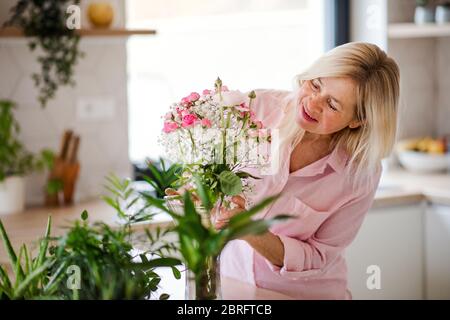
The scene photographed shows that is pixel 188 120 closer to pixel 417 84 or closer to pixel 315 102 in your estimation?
pixel 315 102

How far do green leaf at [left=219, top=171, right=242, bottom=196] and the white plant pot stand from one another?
1462 mm

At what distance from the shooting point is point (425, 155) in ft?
11.2

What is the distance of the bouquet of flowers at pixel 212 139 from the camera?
151 cm

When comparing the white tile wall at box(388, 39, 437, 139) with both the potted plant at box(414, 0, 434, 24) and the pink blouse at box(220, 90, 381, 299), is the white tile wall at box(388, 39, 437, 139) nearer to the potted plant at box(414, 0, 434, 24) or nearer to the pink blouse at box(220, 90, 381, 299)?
the potted plant at box(414, 0, 434, 24)

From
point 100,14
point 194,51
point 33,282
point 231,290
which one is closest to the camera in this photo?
point 33,282

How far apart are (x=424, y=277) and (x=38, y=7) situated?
66.6 inches

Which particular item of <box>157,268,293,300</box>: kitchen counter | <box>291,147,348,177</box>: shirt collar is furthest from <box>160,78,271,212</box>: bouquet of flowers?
<box>291,147,348,177</box>: shirt collar

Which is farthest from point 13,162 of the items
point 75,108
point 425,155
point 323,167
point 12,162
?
point 425,155

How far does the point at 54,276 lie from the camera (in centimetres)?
128

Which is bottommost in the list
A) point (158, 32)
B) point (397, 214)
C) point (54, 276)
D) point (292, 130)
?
point (397, 214)

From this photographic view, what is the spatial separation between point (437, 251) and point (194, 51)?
3.93 ft

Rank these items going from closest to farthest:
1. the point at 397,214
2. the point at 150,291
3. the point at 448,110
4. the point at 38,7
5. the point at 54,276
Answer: the point at 54,276, the point at 150,291, the point at 38,7, the point at 397,214, the point at 448,110
